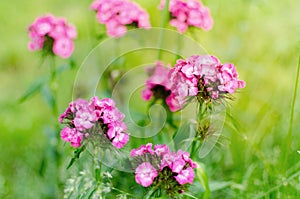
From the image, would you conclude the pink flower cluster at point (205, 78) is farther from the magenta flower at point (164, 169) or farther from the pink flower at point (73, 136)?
the pink flower at point (73, 136)

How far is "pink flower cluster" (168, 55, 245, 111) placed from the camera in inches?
60.1

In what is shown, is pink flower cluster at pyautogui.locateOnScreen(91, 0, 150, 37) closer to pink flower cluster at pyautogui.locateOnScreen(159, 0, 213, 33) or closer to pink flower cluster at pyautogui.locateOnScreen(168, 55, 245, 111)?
pink flower cluster at pyautogui.locateOnScreen(159, 0, 213, 33)

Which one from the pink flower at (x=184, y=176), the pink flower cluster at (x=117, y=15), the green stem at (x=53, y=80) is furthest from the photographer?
the green stem at (x=53, y=80)

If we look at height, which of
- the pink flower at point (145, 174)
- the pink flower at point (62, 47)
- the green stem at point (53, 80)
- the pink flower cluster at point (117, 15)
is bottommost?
the pink flower at point (145, 174)

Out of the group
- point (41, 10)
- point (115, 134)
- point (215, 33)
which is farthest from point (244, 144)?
point (41, 10)

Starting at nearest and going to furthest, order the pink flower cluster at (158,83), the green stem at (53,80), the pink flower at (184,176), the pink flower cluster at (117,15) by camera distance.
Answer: the pink flower at (184,176) < the pink flower cluster at (158,83) < the pink flower cluster at (117,15) < the green stem at (53,80)

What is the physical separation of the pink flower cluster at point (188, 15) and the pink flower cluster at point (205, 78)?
0.57 metres

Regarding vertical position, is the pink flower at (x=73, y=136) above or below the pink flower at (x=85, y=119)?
below

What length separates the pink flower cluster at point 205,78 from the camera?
5.00ft

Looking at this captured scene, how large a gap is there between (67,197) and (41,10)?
8.34 ft

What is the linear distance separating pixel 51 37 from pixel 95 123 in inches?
31.0

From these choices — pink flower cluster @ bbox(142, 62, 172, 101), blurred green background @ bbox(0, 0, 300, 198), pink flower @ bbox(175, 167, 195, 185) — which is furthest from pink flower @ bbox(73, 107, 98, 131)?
pink flower cluster @ bbox(142, 62, 172, 101)

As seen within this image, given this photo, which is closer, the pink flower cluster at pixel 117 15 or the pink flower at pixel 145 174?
the pink flower at pixel 145 174

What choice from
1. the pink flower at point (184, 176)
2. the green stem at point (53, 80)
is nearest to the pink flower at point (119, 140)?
the pink flower at point (184, 176)
